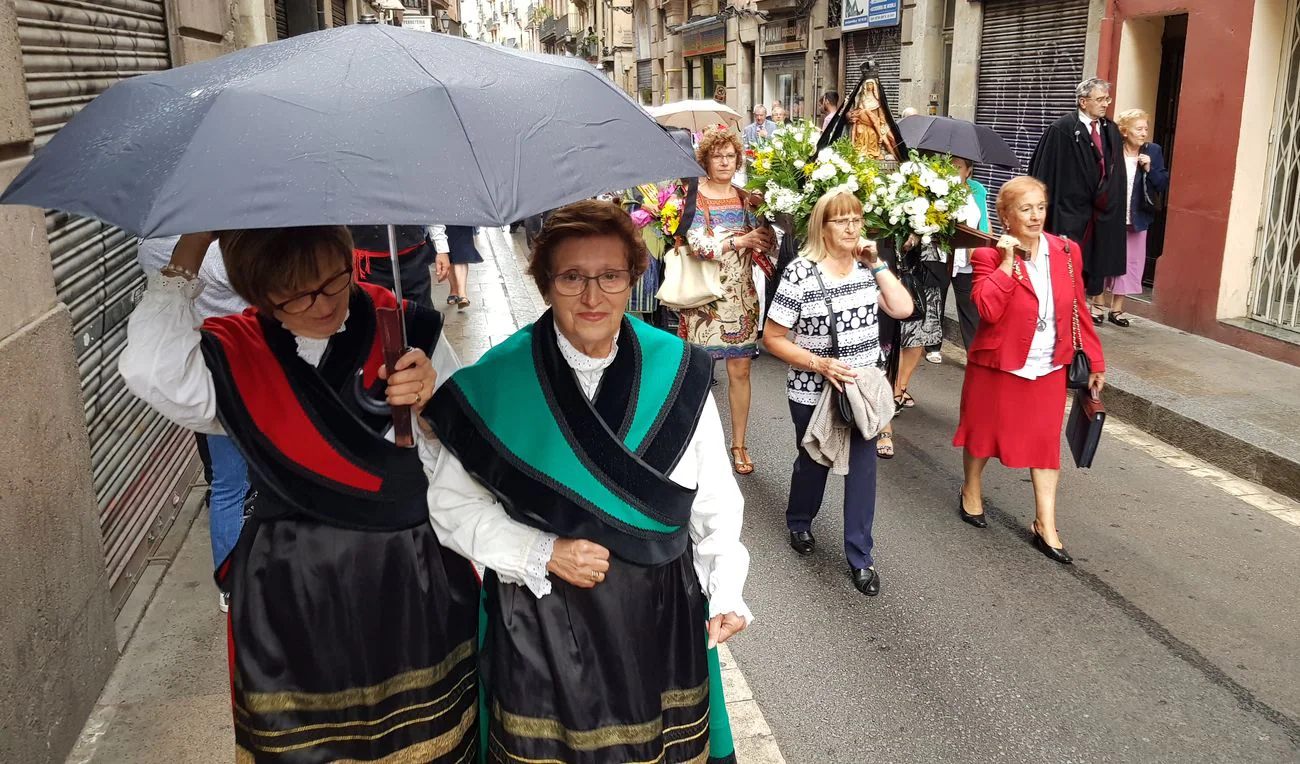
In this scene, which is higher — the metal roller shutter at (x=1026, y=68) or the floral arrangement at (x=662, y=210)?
the metal roller shutter at (x=1026, y=68)

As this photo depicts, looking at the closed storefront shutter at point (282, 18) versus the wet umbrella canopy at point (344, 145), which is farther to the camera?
the closed storefront shutter at point (282, 18)

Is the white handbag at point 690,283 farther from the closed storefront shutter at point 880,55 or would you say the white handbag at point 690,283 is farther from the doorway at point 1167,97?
the closed storefront shutter at point 880,55

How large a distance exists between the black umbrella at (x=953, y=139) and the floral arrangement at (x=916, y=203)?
325 centimetres

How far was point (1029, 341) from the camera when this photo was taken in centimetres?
489

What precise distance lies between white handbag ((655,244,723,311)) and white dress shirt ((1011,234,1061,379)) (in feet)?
6.21

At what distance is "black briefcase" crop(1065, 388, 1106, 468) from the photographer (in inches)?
200

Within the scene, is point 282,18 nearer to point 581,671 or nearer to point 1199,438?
point 1199,438

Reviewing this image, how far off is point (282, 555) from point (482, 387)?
2.04ft

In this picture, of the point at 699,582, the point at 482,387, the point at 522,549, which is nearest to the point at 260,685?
the point at 522,549

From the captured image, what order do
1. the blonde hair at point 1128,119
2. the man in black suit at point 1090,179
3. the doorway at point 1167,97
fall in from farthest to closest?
1. the doorway at point 1167,97
2. the blonde hair at point 1128,119
3. the man in black suit at point 1090,179

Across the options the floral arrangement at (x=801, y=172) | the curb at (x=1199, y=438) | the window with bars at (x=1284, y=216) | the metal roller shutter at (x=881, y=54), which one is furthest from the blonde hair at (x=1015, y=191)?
the metal roller shutter at (x=881, y=54)

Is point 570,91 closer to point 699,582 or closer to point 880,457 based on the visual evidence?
point 699,582

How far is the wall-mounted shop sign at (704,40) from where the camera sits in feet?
96.0

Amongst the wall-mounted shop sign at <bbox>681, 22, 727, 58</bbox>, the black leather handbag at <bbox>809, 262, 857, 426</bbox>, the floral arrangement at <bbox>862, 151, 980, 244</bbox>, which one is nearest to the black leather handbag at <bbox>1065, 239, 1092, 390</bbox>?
the floral arrangement at <bbox>862, 151, 980, 244</bbox>
